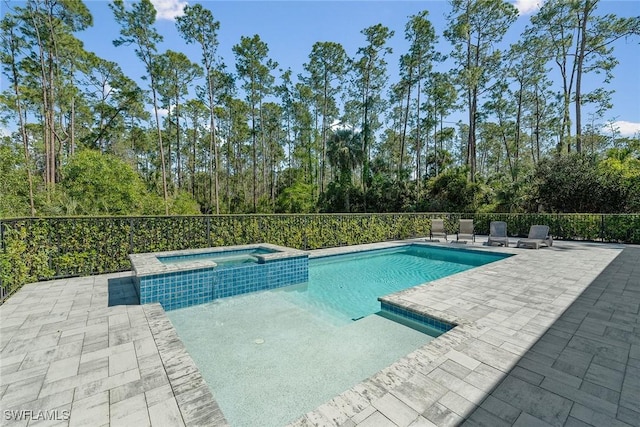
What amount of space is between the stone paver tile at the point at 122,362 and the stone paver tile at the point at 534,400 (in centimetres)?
314

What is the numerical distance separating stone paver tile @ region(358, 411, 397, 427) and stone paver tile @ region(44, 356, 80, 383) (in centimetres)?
255

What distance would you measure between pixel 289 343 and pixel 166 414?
1.71m

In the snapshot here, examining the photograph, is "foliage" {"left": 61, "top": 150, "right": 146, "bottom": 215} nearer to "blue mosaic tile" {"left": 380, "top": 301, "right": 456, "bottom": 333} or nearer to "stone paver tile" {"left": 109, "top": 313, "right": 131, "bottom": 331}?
"stone paver tile" {"left": 109, "top": 313, "right": 131, "bottom": 331}

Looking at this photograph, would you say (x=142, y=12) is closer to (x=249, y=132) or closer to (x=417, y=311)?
(x=249, y=132)

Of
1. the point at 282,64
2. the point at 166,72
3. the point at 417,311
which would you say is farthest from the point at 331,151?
the point at 417,311

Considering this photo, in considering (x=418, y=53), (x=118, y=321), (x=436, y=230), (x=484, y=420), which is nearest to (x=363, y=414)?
(x=484, y=420)

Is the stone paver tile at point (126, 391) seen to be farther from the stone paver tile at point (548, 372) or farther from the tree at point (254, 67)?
the tree at point (254, 67)

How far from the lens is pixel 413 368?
2373mm

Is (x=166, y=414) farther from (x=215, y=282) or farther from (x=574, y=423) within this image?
(x=215, y=282)

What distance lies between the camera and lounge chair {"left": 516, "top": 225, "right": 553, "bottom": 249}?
9.20 metres

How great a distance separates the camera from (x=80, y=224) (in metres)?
5.68

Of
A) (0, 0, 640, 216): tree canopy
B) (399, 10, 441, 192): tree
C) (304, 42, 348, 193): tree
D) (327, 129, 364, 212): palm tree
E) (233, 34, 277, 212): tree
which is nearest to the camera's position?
(0, 0, 640, 216): tree canopy

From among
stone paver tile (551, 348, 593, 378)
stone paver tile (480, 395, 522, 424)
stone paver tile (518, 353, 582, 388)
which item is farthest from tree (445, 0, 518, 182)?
stone paver tile (480, 395, 522, 424)

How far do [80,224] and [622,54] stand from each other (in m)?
25.8
